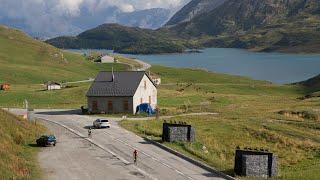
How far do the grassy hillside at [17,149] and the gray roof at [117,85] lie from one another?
69.7 ft

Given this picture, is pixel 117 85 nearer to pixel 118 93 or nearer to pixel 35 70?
pixel 118 93

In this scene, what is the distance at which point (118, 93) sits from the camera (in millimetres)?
84062

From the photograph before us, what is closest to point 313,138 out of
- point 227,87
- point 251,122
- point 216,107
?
point 251,122

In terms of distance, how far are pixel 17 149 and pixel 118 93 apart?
3826 cm

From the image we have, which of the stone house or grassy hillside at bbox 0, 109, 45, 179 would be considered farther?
the stone house

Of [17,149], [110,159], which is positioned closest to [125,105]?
[17,149]

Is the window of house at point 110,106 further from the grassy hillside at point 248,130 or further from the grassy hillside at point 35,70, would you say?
the grassy hillside at point 35,70

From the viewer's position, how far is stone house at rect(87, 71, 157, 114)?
8388 cm

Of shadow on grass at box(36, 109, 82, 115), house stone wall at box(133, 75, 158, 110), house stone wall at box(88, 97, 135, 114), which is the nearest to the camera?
house stone wall at box(88, 97, 135, 114)

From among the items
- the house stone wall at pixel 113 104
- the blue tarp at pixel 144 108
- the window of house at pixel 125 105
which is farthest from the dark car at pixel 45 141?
the blue tarp at pixel 144 108

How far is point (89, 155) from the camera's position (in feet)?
155

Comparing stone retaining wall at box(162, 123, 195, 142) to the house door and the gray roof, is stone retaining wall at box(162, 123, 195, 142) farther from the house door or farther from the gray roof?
the house door

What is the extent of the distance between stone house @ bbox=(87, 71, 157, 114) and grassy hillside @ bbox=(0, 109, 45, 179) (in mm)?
21136

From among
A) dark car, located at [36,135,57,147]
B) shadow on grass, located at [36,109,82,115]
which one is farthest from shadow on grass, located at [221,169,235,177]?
shadow on grass, located at [36,109,82,115]
